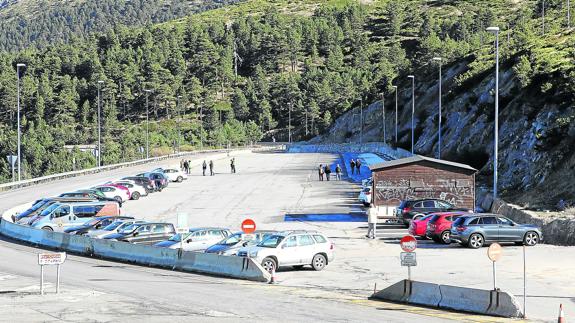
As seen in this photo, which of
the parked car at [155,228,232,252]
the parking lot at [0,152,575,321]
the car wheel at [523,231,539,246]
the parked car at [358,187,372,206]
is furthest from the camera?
the parked car at [358,187,372,206]

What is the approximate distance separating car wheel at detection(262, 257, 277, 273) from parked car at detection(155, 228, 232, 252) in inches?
188

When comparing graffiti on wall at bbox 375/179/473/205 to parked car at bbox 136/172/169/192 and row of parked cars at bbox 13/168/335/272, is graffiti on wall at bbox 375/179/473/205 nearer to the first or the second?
row of parked cars at bbox 13/168/335/272

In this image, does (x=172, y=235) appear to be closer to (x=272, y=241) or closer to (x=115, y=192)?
(x=272, y=241)

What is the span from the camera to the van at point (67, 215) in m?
40.6

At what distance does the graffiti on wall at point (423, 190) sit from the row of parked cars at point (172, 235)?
1331 cm

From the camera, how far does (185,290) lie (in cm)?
2486

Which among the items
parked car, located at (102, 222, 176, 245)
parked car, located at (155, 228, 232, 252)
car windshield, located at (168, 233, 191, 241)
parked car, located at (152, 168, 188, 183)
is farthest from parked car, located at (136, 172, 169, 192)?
parked car, located at (155, 228, 232, 252)

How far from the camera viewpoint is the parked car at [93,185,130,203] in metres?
54.7

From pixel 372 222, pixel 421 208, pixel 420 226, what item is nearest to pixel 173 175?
pixel 421 208

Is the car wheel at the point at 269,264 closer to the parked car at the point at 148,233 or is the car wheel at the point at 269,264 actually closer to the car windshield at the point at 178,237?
the car windshield at the point at 178,237

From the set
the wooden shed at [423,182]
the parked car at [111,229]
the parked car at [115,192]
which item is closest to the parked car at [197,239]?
the parked car at [111,229]

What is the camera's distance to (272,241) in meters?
29.0

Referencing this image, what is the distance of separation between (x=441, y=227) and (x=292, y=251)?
879cm

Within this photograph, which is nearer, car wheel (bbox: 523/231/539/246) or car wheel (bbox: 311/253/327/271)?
car wheel (bbox: 311/253/327/271)
